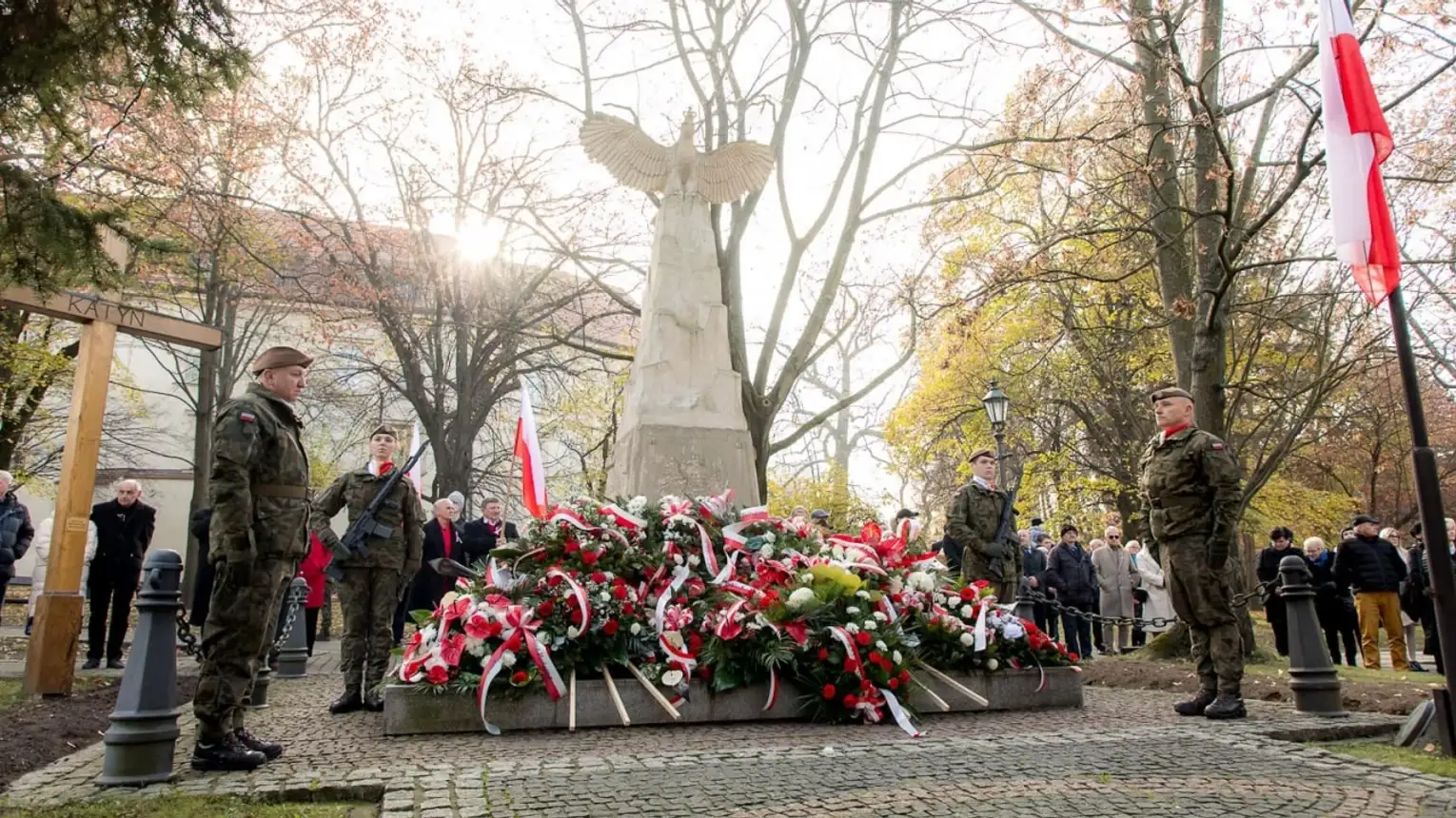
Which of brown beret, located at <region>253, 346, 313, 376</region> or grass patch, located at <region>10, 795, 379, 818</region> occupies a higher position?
brown beret, located at <region>253, 346, 313, 376</region>

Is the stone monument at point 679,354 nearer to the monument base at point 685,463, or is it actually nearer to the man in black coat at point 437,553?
the monument base at point 685,463

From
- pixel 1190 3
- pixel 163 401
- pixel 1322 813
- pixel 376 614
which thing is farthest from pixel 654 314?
pixel 163 401

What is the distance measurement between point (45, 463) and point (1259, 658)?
2602 cm

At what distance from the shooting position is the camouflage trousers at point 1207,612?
19.9ft

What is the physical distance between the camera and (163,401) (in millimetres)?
34906

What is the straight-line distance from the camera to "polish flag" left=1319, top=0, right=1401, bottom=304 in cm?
516

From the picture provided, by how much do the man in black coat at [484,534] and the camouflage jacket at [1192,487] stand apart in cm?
781

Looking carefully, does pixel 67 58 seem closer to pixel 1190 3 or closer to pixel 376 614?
pixel 376 614

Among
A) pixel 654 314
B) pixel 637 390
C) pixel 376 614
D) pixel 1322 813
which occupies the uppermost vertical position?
pixel 654 314

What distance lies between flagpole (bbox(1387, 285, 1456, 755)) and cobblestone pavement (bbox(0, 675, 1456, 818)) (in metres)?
0.57

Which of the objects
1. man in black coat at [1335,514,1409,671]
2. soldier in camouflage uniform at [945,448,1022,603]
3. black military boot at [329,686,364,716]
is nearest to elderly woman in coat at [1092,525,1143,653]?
man in black coat at [1335,514,1409,671]

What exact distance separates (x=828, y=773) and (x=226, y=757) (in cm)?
276

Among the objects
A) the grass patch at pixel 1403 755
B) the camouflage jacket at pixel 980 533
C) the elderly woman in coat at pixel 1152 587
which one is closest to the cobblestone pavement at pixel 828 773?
the grass patch at pixel 1403 755

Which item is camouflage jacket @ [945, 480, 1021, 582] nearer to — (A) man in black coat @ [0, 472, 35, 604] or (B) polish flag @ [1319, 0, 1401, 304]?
(B) polish flag @ [1319, 0, 1401, 304]
